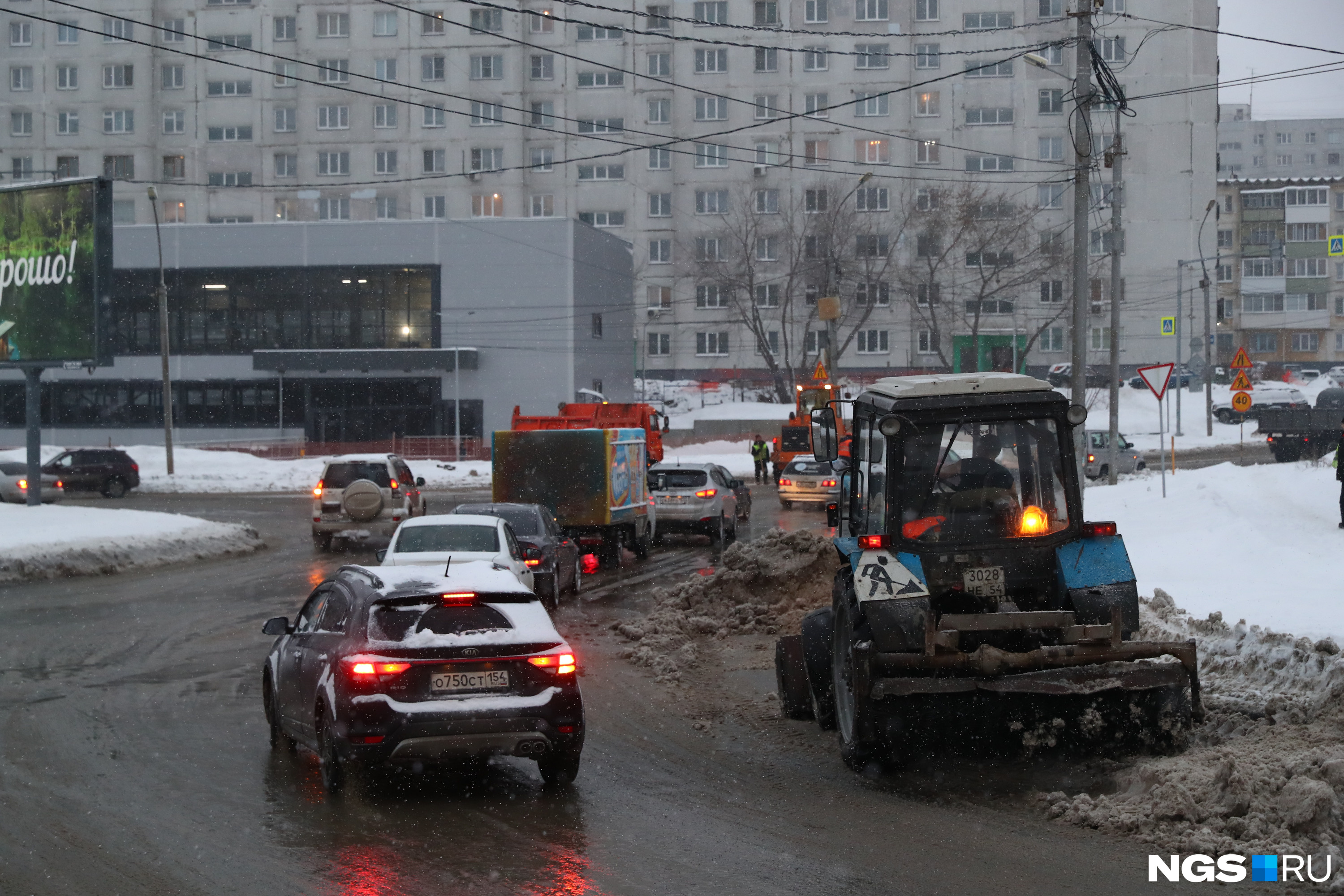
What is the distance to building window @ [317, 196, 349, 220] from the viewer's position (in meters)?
83.8

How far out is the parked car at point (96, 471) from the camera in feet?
142

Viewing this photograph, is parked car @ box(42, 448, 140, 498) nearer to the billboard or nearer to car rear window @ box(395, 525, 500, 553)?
the billboard

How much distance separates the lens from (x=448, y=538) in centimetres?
1588

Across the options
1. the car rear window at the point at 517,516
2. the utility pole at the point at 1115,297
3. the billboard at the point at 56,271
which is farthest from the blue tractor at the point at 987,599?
the billboard at the point at 56,271

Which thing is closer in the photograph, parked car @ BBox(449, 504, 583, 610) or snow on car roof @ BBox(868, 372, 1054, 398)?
snow on car roof @ BBox(868, 372, 1054, 398)

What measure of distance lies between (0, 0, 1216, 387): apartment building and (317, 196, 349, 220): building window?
0.18 metres

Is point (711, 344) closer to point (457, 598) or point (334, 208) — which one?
point (334, 208)

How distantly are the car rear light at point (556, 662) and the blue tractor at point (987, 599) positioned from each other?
1.81 metres

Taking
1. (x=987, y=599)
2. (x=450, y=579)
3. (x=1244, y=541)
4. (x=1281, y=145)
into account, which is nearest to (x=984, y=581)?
(x=987, y=599)

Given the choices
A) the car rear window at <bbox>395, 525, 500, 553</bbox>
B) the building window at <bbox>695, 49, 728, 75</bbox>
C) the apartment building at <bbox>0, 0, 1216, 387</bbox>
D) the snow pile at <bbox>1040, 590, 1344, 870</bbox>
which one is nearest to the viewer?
the snow pile at <bbox>1040, 590, 1344, 870</bbox>

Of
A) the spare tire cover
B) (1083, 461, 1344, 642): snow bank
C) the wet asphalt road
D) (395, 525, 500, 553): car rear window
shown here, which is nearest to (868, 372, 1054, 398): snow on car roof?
the wet asphalt road

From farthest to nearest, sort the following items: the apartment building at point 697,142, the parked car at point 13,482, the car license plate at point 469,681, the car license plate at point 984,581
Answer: the apartment building at point 697,142 → the parked car at point 13,482 → the car license plate at point 984,581 → the car license plate at point 469,681

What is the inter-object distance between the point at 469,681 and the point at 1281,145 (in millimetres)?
160649

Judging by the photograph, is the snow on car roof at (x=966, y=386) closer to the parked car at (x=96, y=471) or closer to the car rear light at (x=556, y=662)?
the car rear light at (x=556, y=662)
